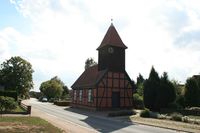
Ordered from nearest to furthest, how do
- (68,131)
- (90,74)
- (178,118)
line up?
(68,131)
(178,118)
(90,74)

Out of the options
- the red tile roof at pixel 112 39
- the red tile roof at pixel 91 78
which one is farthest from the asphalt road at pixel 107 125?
the red tile roof at pixel 112 39

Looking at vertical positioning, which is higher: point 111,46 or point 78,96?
point 111,46

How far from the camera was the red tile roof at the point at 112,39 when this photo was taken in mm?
42728

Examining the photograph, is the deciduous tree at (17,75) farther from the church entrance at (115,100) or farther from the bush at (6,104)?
the bush at (6,104)

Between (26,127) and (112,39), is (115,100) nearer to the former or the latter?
(112,39)

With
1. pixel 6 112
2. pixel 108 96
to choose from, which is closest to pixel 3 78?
pixel 108 96

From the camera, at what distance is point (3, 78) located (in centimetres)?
6956

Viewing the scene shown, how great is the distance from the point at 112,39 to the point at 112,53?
7.79 ft

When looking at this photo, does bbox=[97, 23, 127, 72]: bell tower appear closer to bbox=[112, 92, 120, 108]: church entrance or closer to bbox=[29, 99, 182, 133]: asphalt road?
bbox=[112, 92, 120, 108]: church entrance

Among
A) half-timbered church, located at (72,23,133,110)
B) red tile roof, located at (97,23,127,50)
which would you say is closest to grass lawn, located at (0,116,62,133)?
half-timbered church, located at (72,23,133,110)

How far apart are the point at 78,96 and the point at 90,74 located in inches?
177

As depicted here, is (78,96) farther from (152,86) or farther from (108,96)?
(152,86)

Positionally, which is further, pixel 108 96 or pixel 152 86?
pixel 108 96

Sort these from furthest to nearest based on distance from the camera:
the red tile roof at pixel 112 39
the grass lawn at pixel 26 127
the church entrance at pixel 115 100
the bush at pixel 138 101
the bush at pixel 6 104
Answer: the bush at pixel 138 101 → the red tile roof at pixel 112 39 → the church entrance at pixel 115 100 → the bush at pixel 6 104 → the grass lawn at pixel 26 127
